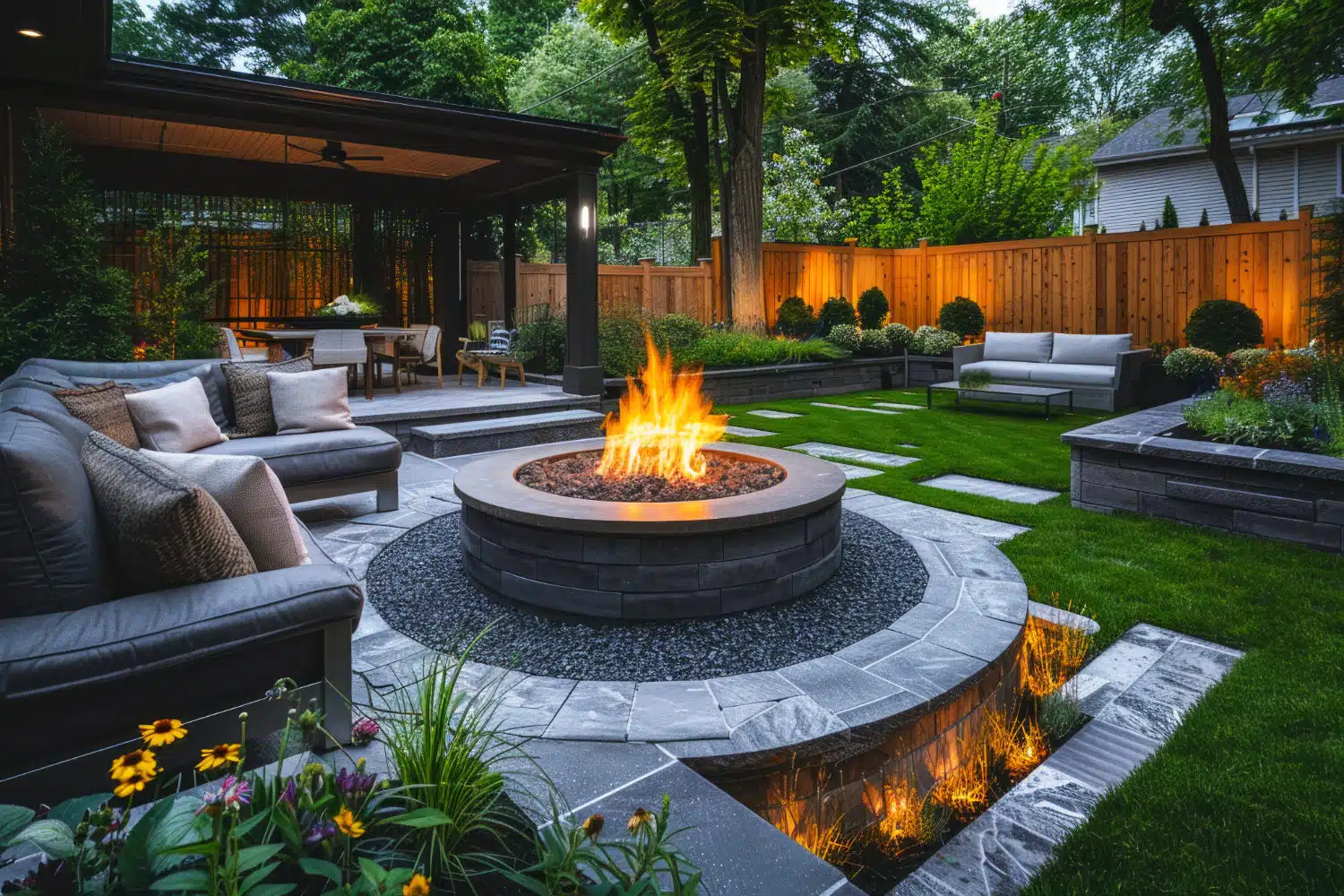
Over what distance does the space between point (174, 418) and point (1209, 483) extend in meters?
5.75

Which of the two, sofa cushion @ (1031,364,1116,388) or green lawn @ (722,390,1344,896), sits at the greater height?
sofa cushion @ (1031,364,1116,388)

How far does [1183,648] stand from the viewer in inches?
127

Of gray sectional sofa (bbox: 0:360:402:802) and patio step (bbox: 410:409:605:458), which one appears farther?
patio step (bbox: 410:409:605:458)

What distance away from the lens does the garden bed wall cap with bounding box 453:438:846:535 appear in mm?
3217

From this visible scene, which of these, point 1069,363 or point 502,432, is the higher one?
point 1069,363

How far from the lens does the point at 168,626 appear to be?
6.13 ft

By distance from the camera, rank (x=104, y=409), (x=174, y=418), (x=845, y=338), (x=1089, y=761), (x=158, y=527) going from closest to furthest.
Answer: (x=158, y=527)
(x=1089, y=761)
(x=104, y=409)
(x=174, y=418)
(x=845, y=338)

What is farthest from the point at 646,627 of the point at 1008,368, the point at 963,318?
the point at 963,318

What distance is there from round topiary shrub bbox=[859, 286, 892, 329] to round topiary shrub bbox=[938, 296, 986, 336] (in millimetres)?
1044

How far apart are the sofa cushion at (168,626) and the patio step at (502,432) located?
496 centimetres

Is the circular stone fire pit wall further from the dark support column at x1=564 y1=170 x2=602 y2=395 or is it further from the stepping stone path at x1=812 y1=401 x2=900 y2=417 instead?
the stepping stone path at x1=812 y1=401 x2=900 y2=417

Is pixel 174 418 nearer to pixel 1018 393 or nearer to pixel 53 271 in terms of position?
pixel 53 271

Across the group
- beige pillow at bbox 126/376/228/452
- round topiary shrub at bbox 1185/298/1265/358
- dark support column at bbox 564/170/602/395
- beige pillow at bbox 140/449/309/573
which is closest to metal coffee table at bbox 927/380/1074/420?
round topiary shrub at bbox 1185/298/1265/358

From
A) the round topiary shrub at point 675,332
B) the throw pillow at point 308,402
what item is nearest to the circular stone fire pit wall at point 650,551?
the throw pillow at point 308,402
